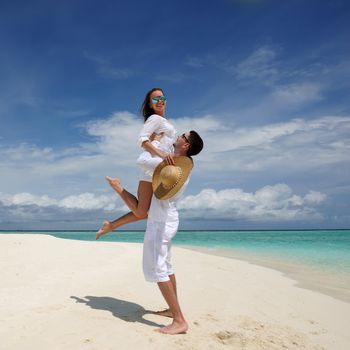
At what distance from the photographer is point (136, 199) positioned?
169 inches

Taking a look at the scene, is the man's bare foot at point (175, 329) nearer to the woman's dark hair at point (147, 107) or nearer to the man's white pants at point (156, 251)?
the man's white pants at point (156, 251)

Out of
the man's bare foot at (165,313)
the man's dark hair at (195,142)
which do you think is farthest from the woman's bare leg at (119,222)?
the man's bare foot at (165,313)

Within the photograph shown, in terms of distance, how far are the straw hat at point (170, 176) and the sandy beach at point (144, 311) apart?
1431mm

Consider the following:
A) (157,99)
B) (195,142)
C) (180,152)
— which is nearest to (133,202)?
(180,152)

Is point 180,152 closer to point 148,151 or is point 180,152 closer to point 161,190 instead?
point 148,151

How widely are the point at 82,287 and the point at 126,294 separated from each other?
0.77 m

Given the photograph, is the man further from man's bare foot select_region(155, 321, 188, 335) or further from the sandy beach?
the sandy beach

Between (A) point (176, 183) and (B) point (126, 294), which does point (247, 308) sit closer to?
(B) point (126, 294)

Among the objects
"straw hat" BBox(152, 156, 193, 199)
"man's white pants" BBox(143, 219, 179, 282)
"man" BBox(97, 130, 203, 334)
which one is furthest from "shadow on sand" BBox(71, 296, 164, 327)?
"straw hat" BBox(152, 156, 193, 199)

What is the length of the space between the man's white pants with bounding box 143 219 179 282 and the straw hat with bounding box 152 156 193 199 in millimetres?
354

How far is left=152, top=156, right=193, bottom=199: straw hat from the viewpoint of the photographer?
382 cm

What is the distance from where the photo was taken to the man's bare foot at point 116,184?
14.6ft

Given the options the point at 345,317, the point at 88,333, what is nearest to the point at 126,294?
the point at 88,333

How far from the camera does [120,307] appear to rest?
15.6 feet
